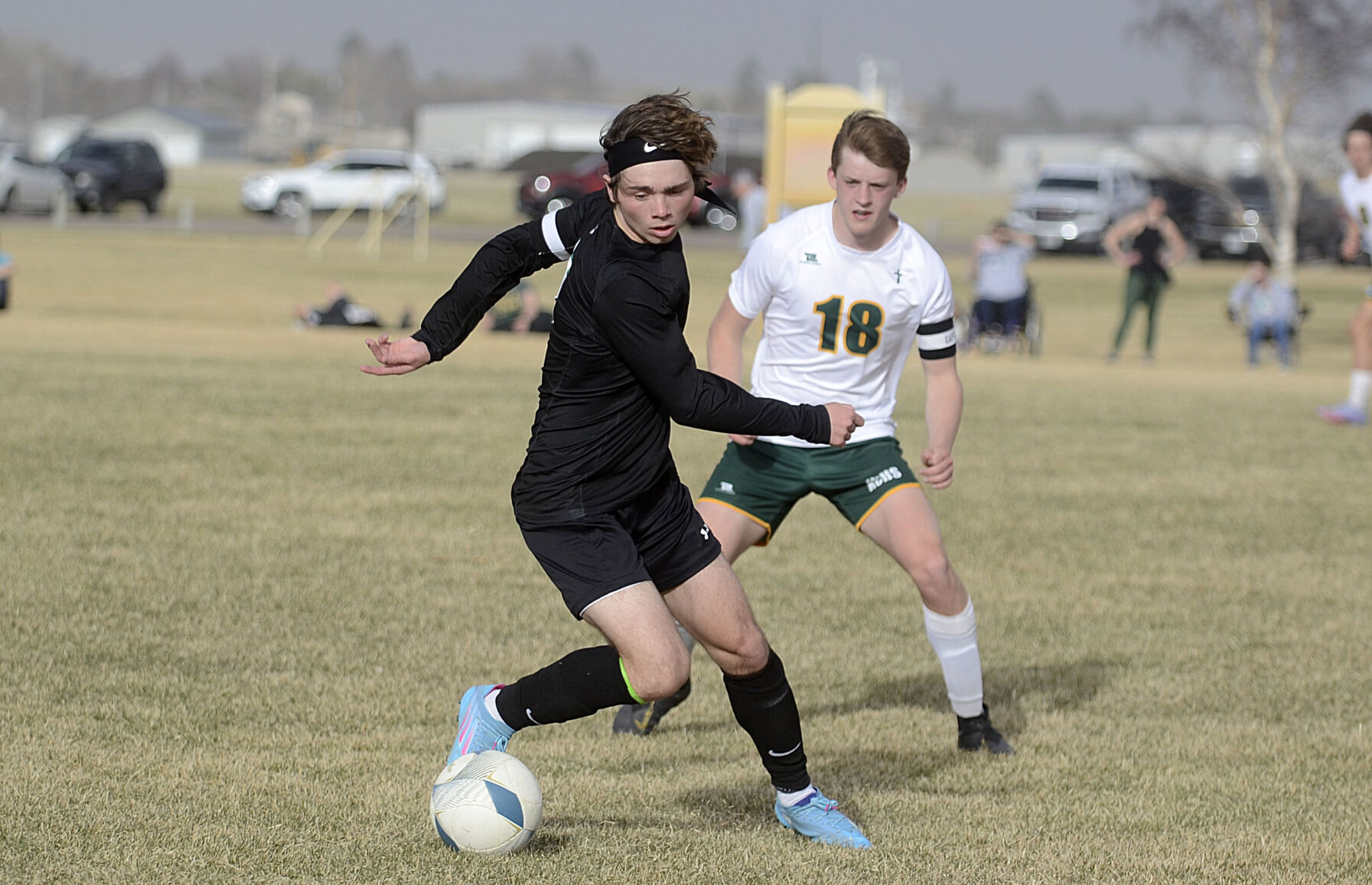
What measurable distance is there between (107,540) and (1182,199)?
4556cm

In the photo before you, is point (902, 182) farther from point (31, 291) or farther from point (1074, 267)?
point (1074, 267)

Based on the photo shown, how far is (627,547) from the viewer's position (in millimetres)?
4246

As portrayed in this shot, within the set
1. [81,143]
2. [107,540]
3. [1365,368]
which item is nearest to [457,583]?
[107,540]

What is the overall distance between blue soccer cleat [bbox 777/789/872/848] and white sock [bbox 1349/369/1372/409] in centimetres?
1137

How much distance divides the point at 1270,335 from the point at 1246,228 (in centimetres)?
2217

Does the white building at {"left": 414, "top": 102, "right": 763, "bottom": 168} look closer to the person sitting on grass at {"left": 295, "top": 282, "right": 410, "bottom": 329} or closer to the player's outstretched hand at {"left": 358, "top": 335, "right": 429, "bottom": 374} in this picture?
the person sitting on grass at {"left": 295, "top": 282, "right": 410, "bottom": 329}

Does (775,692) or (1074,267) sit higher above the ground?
(775,692)

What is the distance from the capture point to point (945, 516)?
1005cm

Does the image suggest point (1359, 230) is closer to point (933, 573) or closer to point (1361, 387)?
point (1361, 387)

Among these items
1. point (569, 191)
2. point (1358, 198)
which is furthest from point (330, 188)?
point (1358, 198)

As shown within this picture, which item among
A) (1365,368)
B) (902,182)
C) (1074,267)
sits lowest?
(1074,267)

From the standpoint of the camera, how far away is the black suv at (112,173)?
4319cm

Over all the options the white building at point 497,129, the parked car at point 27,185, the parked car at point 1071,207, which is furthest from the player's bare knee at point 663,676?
the white building at point 497,129

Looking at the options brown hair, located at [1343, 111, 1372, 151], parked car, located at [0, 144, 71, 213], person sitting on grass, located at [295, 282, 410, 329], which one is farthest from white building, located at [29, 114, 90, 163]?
brown hair, located at [1343, 111, 1372, 151]
